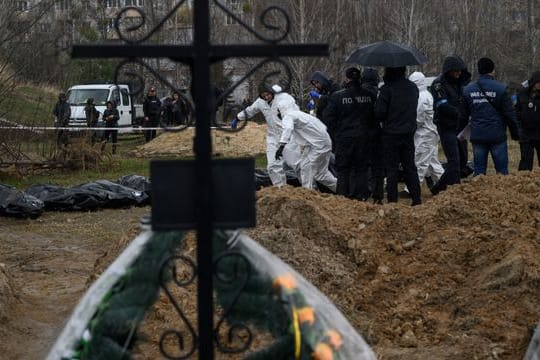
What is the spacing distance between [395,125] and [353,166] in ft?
5.38

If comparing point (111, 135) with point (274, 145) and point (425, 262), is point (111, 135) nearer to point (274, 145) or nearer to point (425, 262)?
point (274, 145)

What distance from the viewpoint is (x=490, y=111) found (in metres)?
12.5

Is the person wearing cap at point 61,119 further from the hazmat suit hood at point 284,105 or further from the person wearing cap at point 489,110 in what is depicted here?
the person wearing cap at point 489,110

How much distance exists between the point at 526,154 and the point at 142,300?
11.3m

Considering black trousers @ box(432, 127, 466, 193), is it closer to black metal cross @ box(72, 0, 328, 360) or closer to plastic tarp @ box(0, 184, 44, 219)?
plastic tarp @ box(0, 184, 44, 219)

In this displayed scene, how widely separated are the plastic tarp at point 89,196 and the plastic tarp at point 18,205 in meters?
0.59

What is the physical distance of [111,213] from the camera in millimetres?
14734

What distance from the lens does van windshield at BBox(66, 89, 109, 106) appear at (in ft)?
103

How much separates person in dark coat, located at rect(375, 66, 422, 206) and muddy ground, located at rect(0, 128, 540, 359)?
1491 millimetres

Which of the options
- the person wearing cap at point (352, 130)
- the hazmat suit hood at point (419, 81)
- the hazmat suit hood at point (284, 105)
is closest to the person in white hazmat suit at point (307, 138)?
the hazmat suit hood at point (284, 105)

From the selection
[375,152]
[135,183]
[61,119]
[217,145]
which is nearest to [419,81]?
[375,152]

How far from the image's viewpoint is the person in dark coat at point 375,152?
1298 centimetres

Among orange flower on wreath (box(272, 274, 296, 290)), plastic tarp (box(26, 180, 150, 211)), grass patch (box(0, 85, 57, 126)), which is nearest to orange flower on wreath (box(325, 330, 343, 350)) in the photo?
orange flower on wreath (box(272, 274, 296, 290))

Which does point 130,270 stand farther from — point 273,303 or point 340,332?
point 340,332
